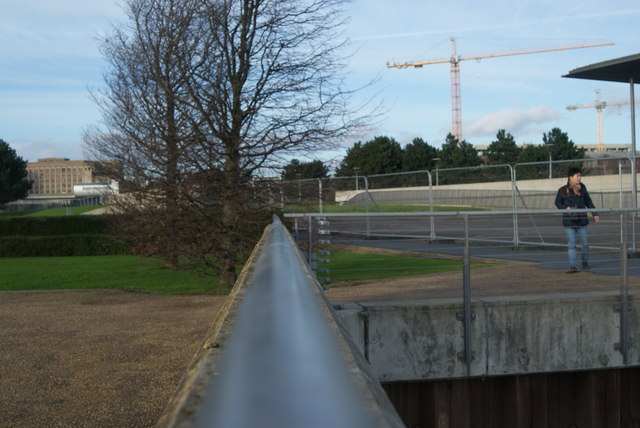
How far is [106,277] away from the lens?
14859mm

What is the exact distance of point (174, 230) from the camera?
12.1 metres

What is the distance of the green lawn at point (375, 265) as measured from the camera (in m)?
12.4

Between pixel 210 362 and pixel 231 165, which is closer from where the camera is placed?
pixel 210 362

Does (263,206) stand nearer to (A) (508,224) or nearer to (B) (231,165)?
(B) (231,165)

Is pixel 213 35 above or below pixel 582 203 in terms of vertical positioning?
above

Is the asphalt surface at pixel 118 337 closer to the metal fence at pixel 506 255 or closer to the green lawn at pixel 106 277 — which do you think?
the metal fence at pixel 506 255

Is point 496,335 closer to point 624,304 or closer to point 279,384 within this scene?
point 624,304

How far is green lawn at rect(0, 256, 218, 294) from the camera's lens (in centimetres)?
1299

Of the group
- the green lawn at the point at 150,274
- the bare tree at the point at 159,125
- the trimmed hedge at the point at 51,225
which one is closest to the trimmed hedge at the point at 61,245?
the trimmed hedge at the point at 51,225

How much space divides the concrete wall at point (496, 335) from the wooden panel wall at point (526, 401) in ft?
1.36

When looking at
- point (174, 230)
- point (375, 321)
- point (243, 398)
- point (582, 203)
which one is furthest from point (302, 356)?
point (174, 230)

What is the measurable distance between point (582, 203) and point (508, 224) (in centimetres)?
431

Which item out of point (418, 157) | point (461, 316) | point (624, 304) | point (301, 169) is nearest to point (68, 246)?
point (301, 169)

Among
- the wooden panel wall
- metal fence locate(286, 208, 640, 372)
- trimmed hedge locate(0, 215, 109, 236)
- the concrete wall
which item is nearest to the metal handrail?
metal fence locate(286, 208, 640, 372)
